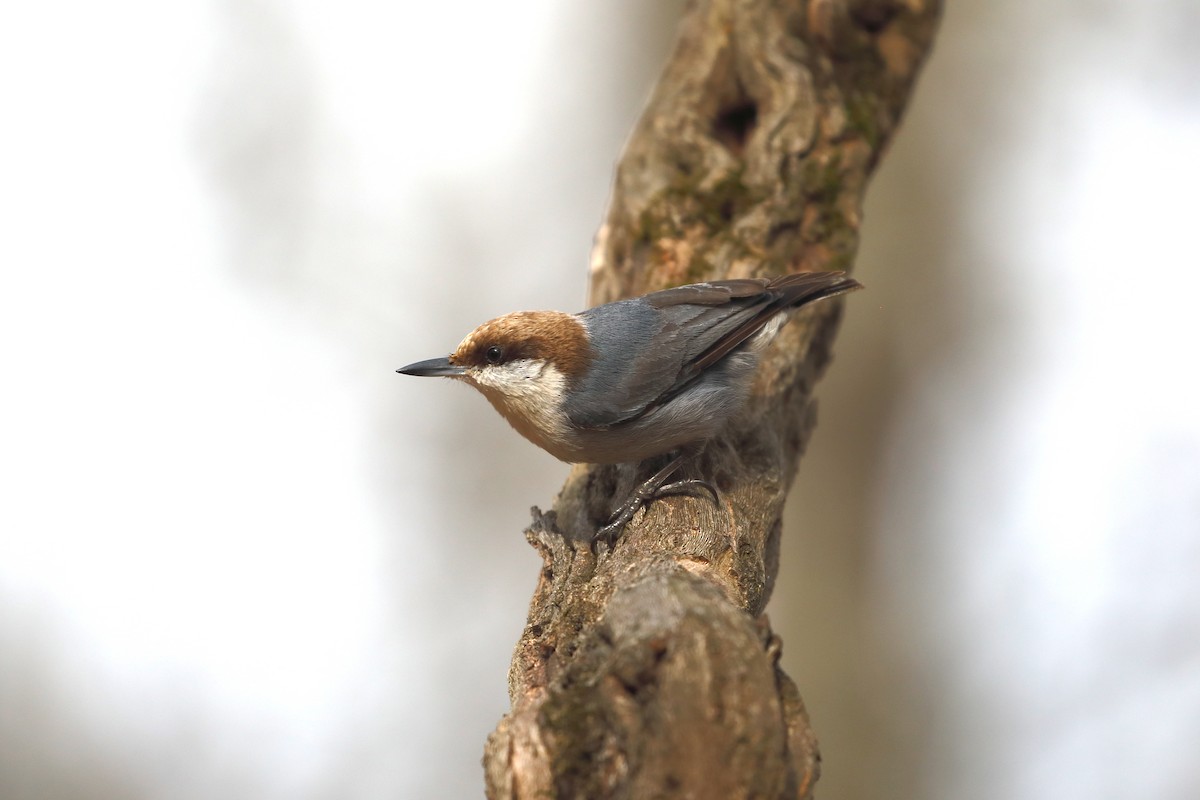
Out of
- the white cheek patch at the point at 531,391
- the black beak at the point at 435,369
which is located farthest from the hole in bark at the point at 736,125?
the black beak at the point at 435,369

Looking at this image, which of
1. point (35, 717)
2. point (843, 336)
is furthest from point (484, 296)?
point (35, 717)

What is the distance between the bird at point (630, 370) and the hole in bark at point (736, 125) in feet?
3.54

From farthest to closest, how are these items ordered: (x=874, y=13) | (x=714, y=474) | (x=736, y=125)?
(x=874, y=13)
(x=736, y=125)
(x=714, y=474)

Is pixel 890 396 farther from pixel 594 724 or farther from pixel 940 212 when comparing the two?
pixel 594 724

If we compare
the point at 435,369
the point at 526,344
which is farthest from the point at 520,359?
the point at 435,369

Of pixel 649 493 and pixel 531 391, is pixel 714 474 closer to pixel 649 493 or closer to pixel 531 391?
pixel 649 493

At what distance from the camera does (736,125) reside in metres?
4.05

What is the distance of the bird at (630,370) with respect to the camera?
288cm

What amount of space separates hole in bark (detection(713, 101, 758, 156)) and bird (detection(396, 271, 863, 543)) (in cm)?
108

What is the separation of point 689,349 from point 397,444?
12.8ft

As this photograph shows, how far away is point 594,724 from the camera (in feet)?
5.70

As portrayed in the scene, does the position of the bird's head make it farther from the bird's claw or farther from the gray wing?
the bird's claw

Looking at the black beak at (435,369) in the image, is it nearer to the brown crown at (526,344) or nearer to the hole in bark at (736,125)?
the brown crown at (526,344)

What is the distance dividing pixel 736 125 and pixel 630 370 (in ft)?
5.34
